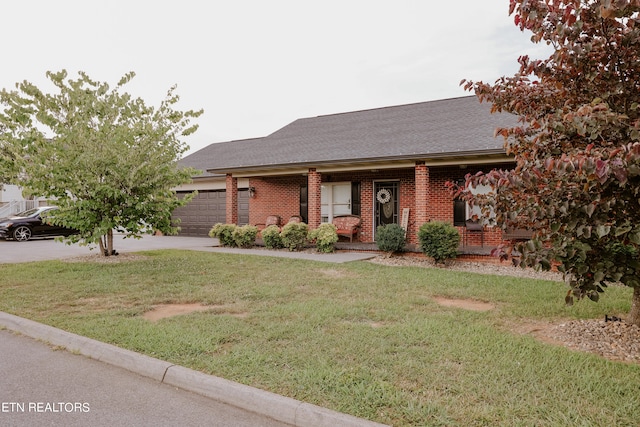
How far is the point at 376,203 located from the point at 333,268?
18.4ft

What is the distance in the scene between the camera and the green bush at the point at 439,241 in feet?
34.3

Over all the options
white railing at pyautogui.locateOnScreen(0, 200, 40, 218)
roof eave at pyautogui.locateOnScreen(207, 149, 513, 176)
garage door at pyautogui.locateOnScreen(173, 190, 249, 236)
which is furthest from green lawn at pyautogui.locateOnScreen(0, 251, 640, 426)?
A: white railing at pyautogui.locateOnScreen(0, 200, 40, 218)

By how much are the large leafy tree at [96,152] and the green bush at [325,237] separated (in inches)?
159

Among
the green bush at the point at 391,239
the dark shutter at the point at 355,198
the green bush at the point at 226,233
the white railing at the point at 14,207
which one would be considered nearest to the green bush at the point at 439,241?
the green bush at the point at 391,239

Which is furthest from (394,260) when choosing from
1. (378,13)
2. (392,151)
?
(378,13)

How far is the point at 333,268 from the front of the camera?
32.9 feet

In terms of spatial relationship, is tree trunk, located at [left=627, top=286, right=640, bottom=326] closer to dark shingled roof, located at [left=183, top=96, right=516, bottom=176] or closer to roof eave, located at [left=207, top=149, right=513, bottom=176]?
roof eave, located at [left=207, top=149, right=513, bottom=176]

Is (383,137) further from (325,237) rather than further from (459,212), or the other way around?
(325,237)

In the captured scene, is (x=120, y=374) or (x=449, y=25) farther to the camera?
(x=449, y=25)

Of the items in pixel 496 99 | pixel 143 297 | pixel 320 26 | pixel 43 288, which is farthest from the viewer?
pixel 320 26

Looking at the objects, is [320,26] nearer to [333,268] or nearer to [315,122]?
[315,122]

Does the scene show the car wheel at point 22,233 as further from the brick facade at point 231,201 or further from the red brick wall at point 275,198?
the red brick wall at point 275,198

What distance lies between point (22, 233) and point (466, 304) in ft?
64.2

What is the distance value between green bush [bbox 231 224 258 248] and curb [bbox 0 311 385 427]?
9.31 m
